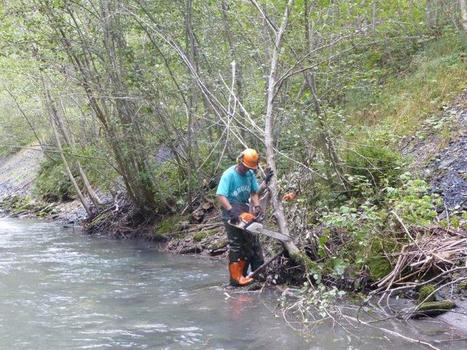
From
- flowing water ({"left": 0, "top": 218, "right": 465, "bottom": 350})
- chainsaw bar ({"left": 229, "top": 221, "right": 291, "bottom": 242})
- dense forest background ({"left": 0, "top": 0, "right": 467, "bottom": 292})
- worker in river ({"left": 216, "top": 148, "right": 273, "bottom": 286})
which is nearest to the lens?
flowing water ({"left": 0, "top": 218, "right": 465, "bottom": 350})

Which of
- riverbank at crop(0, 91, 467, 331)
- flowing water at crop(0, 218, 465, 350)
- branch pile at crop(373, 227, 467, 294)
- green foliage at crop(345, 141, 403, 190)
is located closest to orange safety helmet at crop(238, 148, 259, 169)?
riverbank at crop(0, 91, 467, 331)

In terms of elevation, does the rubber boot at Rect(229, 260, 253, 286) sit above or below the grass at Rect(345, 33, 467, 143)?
below

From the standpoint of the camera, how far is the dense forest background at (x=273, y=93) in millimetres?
8742

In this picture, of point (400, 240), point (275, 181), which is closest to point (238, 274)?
point (275, 181)

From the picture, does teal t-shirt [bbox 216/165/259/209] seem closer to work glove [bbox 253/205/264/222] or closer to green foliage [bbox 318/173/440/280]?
work glove [bbox 253/205/264/222]

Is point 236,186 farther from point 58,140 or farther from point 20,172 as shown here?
point 20,172

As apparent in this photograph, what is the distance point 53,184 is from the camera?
23469 millimetres

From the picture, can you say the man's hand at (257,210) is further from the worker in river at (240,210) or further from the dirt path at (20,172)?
the dirt path at (20,172)

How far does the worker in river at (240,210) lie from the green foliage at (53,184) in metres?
14.4

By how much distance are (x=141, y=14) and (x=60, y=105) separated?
6.92m

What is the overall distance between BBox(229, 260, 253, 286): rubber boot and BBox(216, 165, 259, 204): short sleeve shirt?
89cm

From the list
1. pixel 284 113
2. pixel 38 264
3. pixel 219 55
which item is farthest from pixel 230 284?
pixel 219 55

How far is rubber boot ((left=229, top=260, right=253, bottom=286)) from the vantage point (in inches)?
332

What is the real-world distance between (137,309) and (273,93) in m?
3.66
